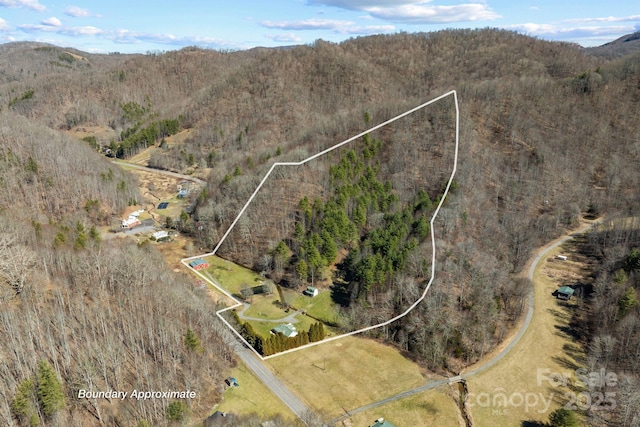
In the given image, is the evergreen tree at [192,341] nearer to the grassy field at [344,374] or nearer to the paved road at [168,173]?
the grassy field at [344,374]

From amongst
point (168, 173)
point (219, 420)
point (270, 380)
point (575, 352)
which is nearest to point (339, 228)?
point (270, 380)

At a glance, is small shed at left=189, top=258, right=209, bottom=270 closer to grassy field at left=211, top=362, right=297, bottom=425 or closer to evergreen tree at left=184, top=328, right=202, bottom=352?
evergreen tree at left=184, top=328, right=202, bottom=352

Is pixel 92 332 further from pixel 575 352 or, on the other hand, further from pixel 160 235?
pixel 575 352

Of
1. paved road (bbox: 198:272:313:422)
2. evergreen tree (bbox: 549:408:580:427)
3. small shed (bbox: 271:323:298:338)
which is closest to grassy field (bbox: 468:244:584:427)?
evergreen tree (bbox: 549:408:580:427)

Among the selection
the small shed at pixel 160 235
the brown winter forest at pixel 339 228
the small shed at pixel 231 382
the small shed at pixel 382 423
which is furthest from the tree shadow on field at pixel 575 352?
the small shed at pixel 160 235

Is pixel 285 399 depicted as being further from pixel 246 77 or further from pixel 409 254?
pixel 246 77
